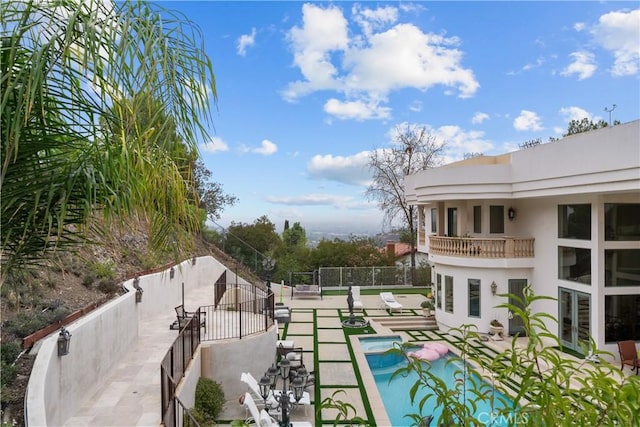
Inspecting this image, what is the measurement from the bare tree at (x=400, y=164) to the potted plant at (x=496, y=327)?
11.5 m

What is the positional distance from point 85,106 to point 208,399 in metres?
6.62

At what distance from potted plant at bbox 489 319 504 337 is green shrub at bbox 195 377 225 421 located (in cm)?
933

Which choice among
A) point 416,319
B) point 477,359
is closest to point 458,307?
point 416,319

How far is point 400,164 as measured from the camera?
24734 mm

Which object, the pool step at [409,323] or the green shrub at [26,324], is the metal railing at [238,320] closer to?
the green shrub at [26,324]

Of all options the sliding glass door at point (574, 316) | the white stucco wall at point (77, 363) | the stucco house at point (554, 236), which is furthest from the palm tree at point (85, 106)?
the sliding glass door at point (574, 316)

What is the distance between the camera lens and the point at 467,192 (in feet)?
42.6

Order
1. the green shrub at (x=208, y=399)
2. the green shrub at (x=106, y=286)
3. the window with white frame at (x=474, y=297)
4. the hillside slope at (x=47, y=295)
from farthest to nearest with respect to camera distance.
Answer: the window with white frame at (x=474, y=297) < the green shrub at (x=106, y=286) < the green shrub at (x=208, y=399) < the hillside slope at (x=47, y=295)

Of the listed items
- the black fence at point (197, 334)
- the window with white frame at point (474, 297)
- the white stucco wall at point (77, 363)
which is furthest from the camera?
the window with white frame at point (474, 297)

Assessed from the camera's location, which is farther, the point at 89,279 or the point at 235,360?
the point at 89,279

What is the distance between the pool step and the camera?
14.7 meters

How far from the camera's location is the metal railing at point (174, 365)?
15.4 feet

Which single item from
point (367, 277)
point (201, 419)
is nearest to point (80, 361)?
point (201, 419)

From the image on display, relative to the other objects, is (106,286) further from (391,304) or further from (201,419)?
(391,304)
